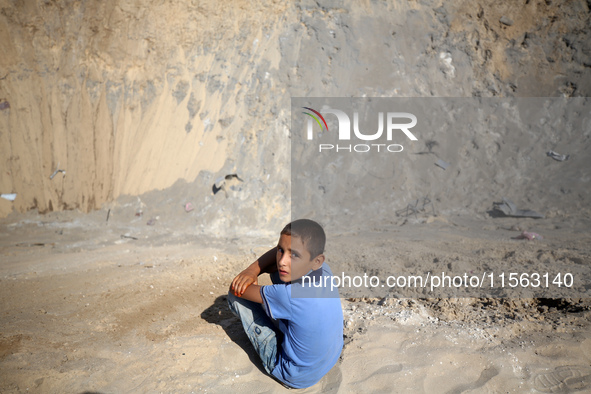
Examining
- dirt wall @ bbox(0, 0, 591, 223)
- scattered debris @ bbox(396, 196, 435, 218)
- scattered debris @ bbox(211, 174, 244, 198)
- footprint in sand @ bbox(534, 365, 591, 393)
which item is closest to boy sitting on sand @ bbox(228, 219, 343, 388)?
footprint in sand @ bbox(534, 365, 591, 393)

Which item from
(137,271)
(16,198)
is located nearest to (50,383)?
(137,271)

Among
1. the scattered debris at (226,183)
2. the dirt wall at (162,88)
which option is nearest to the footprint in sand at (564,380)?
the dirt wall at (162,88)

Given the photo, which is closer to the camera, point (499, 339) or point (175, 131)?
point (499, 339)

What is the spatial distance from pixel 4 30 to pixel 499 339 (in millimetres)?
9658

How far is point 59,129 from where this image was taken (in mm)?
7961

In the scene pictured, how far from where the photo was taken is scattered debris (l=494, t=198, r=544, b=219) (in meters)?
7.32

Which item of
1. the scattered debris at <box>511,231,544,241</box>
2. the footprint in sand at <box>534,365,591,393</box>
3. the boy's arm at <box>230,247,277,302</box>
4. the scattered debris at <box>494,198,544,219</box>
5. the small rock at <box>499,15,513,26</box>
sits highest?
the small rock at <box>499,15,513,26</box>

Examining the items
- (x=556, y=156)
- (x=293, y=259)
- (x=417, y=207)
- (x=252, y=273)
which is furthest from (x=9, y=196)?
(x=556, y=156)

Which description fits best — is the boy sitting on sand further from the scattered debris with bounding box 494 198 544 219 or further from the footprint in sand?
the scattered debris with bounding box 494 198 544 219

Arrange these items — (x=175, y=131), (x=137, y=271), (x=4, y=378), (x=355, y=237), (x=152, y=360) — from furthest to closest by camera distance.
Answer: (x=175, y=131) → (x=355, y=237) → (x=137, y=271) → (x=152, y=360) → (x=4, y=378)

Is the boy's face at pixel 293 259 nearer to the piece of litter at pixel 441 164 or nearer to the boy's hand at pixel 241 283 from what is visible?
the boy's hand at pixel 241 283

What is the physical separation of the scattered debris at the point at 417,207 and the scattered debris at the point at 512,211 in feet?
3.94

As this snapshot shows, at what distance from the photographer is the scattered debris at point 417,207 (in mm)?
7801

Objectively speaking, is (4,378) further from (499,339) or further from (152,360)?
(499,339)
